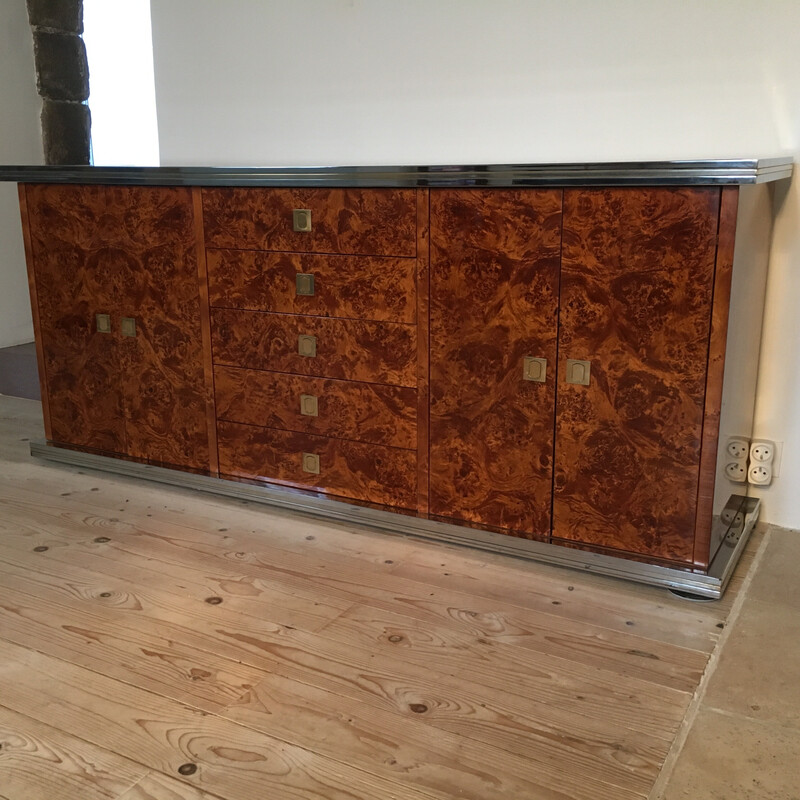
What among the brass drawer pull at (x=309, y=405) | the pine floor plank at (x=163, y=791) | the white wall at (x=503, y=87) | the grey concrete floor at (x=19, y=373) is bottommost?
the pine floor plank at (x=163, y=791)

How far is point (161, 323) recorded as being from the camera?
2639 mm

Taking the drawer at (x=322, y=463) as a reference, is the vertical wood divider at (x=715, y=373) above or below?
above

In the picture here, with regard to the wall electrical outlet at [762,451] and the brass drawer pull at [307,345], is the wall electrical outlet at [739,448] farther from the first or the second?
the brass drawer pull at [307,345]

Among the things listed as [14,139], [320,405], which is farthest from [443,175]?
[14,139]

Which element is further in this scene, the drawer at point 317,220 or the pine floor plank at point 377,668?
the drawer at point 317,220

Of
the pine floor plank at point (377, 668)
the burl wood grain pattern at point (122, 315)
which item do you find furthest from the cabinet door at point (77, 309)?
the pine floor plank at point (377, 668)

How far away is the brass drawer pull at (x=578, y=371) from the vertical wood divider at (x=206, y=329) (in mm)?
1105

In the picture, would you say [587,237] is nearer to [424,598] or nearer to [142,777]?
[424,598]

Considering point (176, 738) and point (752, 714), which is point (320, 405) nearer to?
point (176, 738)

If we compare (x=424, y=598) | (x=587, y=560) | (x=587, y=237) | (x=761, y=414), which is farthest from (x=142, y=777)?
(x=761, y=414)

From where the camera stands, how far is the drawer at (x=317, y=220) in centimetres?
219

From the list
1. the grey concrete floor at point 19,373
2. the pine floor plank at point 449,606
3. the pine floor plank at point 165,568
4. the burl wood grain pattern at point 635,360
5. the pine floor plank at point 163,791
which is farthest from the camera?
the grey concrete floor at point 19,373

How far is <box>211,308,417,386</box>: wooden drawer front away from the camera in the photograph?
89.8 inches

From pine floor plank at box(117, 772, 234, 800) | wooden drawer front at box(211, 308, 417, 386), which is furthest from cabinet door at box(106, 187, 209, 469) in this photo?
pine floor plank at box(117, 772, 234, 800)
